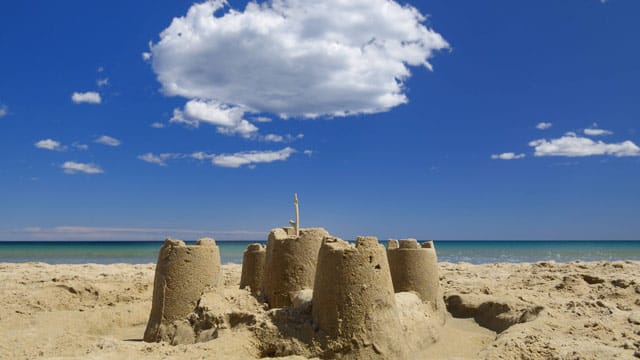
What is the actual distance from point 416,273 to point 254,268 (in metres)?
2.36

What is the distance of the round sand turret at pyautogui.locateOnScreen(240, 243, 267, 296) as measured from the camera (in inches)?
284

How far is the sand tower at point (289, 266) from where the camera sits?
19.6ft

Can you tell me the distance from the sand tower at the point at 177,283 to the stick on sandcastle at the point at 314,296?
1cm

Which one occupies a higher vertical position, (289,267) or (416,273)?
(289,267)

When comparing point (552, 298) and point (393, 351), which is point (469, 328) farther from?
point (393, 351)

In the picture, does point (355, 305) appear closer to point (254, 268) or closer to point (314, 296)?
point (314, 296)

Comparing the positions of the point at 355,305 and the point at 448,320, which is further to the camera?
the point at 448,320

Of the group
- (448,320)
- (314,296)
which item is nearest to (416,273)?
(448,320)

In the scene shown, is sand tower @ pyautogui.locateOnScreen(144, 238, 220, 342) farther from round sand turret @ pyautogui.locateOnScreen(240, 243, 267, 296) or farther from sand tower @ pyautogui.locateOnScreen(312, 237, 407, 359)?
sand tower @ pyautogui.locateOnScreen(312, 237, 407, 359)

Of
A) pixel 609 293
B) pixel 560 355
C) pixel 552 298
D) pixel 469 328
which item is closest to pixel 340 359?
pixel 560 355

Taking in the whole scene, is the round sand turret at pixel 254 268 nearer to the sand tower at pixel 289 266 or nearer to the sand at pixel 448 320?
the sand at pixel 448 320

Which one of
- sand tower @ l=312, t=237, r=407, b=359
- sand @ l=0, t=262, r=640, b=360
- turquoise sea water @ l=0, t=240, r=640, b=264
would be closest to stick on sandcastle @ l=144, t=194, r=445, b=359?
sand tower @ l=312, t=237, r=407, b=359

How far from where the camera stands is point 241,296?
6.27m

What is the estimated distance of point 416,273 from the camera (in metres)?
7.30
